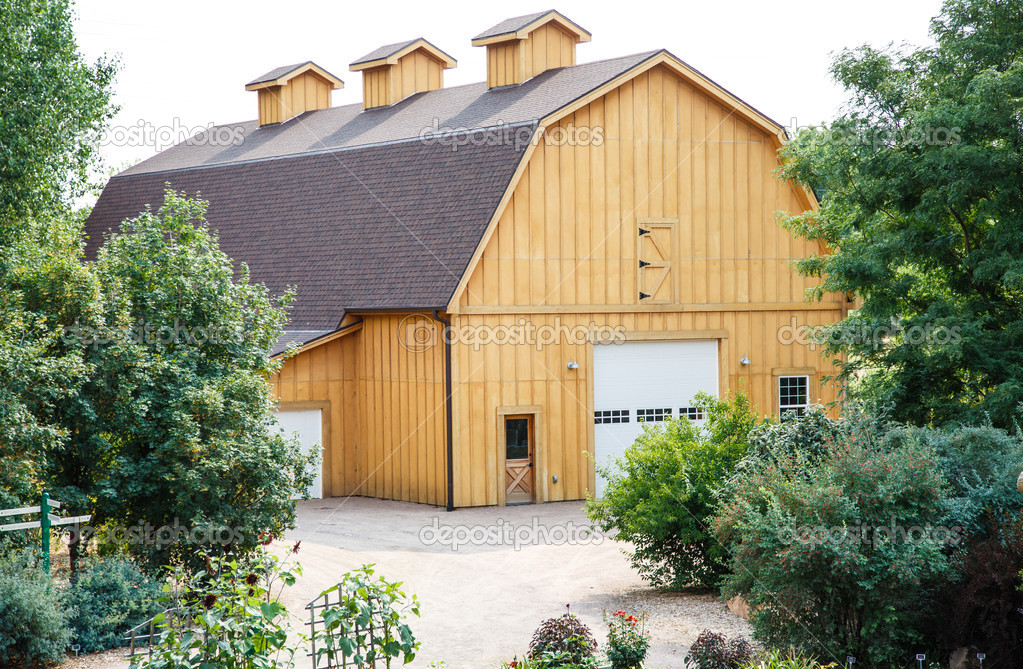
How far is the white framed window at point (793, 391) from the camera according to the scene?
24234 mm

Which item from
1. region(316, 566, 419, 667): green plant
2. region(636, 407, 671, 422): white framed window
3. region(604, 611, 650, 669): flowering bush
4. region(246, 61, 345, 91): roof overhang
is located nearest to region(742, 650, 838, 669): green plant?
region(604, 611, 650, 669): flowering bush

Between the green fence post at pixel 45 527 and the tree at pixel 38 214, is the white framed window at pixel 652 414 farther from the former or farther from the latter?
the green fence post at pixel 45 527

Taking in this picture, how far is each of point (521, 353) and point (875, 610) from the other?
12.4 m

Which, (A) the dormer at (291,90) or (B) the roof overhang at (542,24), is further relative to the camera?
(A) the dormer at (291,90)

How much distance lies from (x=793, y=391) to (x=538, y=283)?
7.08m

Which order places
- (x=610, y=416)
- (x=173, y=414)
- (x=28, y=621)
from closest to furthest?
1. (x=28, y=621)
2. (x=173, y=414)
3. (x=610, y=416)

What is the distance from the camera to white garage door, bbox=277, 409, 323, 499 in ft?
72.6

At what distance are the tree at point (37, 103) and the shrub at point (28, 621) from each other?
10.0 meters

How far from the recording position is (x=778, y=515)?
988cm

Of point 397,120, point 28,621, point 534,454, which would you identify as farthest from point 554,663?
point 397,120

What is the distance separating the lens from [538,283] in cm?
2173

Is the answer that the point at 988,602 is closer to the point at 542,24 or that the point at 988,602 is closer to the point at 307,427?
the point at 307,427

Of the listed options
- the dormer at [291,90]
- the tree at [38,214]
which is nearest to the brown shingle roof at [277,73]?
the dormer at [291,90]

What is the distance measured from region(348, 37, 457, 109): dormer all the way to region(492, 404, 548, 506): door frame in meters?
12.2
